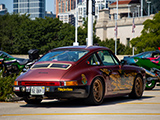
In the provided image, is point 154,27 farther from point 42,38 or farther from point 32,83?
point 32,83

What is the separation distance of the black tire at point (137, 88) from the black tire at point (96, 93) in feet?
5.89

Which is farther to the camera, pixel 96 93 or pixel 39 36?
pixel 39 36

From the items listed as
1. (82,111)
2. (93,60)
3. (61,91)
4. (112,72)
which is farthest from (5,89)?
(82,111)

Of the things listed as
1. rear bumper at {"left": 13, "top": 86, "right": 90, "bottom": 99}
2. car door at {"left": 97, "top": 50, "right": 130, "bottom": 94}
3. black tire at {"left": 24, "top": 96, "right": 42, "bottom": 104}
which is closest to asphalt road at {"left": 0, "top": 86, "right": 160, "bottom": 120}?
black tire at {"left": 24, "top": 96, "right": 42, "bottom": 104}

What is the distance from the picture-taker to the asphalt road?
26.8 ft

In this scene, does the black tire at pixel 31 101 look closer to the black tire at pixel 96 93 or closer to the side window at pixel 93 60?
the black tire at pixel 96 93

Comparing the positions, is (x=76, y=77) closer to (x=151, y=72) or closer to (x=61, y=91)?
(x=61, y=91)

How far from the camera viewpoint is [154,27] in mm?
55312

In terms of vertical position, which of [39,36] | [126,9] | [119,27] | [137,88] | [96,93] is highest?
[126,9]

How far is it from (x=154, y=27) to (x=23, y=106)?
46546mm

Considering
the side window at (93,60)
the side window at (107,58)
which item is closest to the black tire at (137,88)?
the side window at (107,58)

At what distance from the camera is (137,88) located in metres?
12.2

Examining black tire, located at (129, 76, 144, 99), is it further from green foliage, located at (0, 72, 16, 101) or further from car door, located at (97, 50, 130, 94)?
green foliage, located at (0, 72, 16, 101)

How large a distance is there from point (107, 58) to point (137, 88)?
54.6 inches
